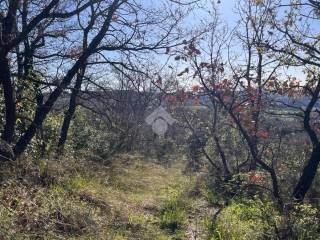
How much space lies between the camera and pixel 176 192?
10.8 meters

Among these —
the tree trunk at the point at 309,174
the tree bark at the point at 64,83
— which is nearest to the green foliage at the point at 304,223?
the tree trunk at the point at 309,174

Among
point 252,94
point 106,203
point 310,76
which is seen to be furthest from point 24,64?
point 310,76

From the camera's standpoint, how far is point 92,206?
7.37 m

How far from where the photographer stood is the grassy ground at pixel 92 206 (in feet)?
17.9

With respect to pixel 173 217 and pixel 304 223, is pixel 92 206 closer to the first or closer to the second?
pixel 173 217

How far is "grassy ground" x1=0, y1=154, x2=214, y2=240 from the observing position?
546 centimetres

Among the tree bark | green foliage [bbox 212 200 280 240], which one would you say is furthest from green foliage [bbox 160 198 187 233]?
the tree bark

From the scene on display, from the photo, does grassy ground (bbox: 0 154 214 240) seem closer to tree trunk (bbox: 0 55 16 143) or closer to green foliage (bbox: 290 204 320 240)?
tree trunk (bbox: 0 55 16 143)

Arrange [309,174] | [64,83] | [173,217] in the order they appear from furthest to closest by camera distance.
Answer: [64,83]
[309,174]
[173,217]

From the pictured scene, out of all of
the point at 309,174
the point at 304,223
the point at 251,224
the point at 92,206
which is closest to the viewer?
the point at 304,223

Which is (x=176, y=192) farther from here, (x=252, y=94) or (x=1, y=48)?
(x=1, y=48)

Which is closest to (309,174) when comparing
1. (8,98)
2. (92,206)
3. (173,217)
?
(173,217)

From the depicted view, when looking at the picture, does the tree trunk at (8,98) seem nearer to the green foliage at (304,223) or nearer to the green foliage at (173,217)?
the green foliage at (173,217)

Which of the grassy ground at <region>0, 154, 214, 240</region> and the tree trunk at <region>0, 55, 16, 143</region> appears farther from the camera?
the tree trunk at <region>0, 55, 16, 143</region>
